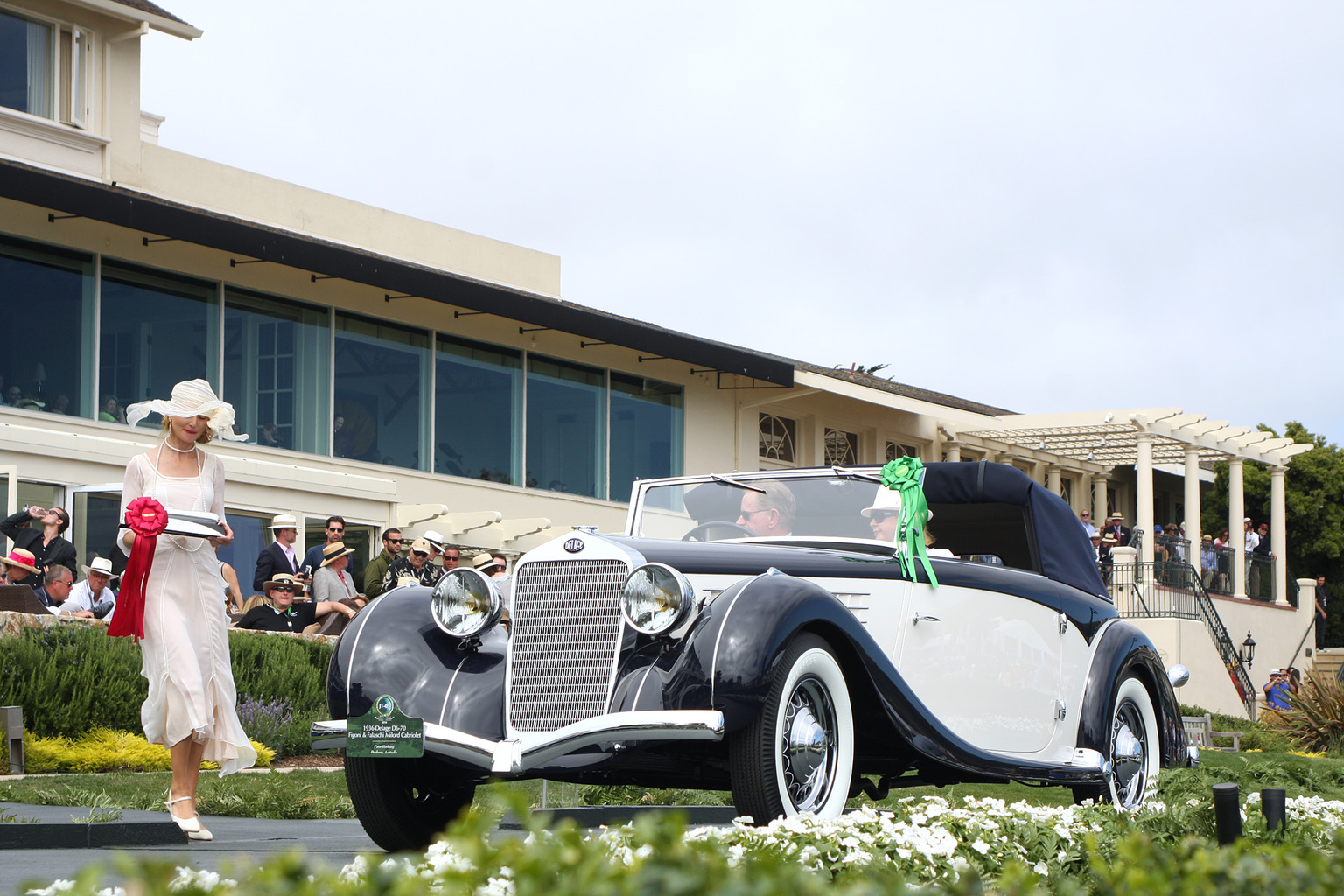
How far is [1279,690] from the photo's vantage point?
2480 cm

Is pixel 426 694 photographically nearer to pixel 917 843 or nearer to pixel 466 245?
pixel 917 843

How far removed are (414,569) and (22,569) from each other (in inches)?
131

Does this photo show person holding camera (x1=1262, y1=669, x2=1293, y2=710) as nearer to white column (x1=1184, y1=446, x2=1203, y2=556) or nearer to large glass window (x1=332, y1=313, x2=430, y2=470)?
white column (x1=1184, y1=446, x2=1203, y2=556)

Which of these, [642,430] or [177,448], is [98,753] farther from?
[642,430]

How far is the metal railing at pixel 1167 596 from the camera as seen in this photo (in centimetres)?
2772

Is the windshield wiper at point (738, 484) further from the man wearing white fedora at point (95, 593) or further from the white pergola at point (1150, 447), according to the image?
the white pergola at point (1150, 447)

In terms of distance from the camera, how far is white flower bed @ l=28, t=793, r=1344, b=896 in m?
3.71

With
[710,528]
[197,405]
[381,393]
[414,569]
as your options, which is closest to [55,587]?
[414,569]

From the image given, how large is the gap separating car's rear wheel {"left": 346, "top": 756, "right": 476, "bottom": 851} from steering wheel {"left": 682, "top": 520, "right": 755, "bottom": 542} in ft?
6.74

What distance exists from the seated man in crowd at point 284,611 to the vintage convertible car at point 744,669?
22.5 ft

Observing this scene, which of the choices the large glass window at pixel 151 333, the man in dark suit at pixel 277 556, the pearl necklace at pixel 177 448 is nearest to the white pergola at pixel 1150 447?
the large glass window at pixel 151 333

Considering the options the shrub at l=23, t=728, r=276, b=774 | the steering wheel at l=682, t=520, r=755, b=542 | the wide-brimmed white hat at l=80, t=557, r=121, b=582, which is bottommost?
the shrub at l=23, t=728, r=276, b=774

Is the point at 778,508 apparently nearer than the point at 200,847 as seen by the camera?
No

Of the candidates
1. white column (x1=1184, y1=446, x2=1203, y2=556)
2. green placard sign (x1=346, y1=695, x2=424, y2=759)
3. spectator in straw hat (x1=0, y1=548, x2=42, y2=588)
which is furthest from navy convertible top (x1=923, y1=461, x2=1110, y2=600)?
white column (x1=1184, y1=446, x2=1203, y2=556)
